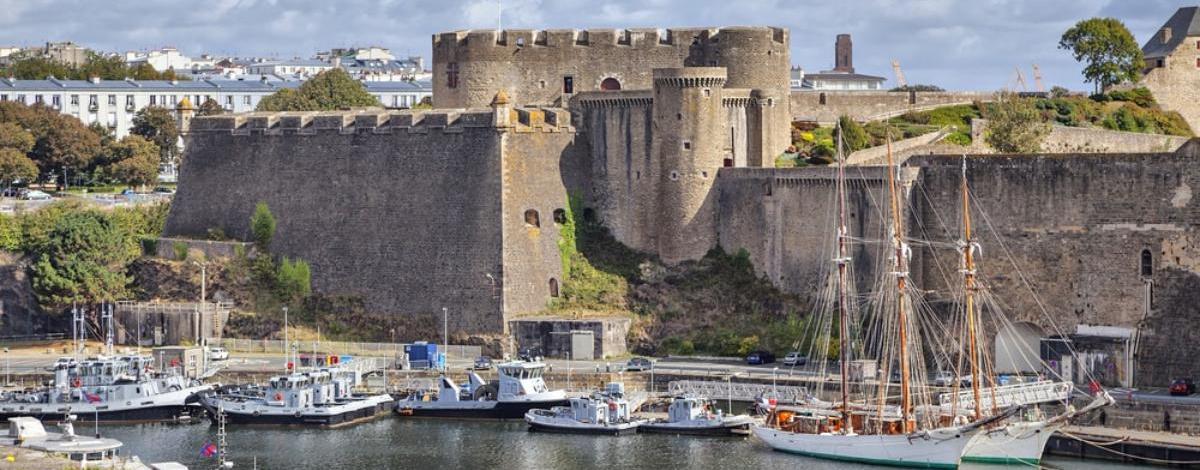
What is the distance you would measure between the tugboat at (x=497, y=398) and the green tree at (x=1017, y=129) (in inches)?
638

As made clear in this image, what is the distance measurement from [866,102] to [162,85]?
47345 millimetres

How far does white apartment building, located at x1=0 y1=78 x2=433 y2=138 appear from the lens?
112m

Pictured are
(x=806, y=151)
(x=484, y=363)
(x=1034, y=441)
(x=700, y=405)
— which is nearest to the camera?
(x=1034, y=441)

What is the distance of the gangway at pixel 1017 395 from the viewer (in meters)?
56.2

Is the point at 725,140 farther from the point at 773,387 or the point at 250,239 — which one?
the point at 250,239

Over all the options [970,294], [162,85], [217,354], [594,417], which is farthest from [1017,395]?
[162,85]

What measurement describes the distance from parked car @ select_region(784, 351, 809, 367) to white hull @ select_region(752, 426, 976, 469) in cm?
591

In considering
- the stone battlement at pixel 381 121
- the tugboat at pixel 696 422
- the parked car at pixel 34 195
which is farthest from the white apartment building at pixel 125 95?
the tugboat at pixel 696 422

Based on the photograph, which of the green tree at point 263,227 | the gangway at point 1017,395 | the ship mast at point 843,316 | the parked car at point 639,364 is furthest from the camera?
the green tree at point 263,227

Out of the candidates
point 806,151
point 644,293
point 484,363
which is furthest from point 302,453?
point 806,151

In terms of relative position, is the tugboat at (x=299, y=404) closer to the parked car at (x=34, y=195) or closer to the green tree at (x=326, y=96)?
the green tree at (x=326, y=96)

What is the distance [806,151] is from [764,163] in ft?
9.28

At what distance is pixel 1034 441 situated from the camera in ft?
177

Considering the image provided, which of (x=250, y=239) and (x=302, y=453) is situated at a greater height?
(x=250, y=239)
